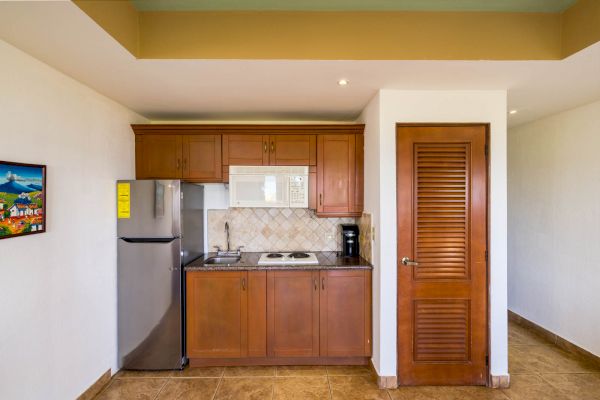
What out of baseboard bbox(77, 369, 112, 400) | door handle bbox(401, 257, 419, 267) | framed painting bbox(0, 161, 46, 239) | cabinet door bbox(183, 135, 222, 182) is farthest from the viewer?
cabinet door bbox(183, 135, 222, 182)

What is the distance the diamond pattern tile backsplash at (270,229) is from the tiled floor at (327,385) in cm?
118

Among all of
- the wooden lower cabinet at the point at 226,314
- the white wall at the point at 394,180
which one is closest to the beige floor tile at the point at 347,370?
the white wall at the point at 394,180

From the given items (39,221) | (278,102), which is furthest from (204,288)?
(278,102)

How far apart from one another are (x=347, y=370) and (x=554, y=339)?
2.19 meters

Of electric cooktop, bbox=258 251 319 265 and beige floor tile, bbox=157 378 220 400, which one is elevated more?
electric cooktop, bbox=258 251 319 265

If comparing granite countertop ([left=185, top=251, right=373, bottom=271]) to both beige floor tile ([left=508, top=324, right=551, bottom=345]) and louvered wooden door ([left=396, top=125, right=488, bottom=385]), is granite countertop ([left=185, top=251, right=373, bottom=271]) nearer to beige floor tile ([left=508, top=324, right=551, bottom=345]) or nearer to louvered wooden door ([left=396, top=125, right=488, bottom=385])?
louvered wooden door ([left=396, top=125, right=488, bottom=385])

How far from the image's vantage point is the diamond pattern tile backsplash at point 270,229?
337 cm

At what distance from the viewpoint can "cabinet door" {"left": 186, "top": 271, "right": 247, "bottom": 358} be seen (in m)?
2.72

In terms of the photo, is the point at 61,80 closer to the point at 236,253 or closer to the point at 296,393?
the point at 236,253

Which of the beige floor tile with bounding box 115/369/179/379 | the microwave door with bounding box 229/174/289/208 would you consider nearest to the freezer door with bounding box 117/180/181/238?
the microwave door with bounding box 229/174/289/208

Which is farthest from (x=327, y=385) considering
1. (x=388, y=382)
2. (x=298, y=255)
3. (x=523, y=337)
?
(x=523, y=337)

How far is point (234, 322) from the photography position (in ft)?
8.99

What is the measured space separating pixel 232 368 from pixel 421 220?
2.09 meters

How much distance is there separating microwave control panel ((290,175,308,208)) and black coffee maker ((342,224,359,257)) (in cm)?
51
